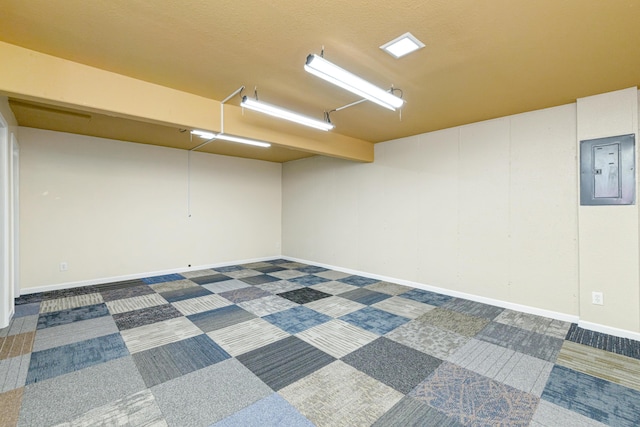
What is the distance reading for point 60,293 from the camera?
477cm

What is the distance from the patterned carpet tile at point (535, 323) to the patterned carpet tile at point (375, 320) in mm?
1342

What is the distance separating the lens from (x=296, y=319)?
3699mm

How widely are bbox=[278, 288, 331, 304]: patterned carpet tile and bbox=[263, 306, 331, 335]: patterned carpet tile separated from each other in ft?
1.18

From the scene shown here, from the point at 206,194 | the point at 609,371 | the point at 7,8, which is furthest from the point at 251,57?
the point at 206,194

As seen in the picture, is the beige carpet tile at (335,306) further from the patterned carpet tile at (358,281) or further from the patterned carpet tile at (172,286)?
the patterned carpet tile at (172,286)

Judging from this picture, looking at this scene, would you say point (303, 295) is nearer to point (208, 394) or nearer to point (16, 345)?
point (208, 394)

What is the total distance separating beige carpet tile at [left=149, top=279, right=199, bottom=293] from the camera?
5.01 meters

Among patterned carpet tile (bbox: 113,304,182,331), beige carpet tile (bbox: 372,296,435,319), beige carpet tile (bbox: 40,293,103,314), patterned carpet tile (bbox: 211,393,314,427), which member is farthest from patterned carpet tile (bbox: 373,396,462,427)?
beige carpet tile (bbox: 40,293,103,314)

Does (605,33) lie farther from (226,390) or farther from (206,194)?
(206,194)

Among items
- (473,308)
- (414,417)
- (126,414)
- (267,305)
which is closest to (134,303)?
(267,305)

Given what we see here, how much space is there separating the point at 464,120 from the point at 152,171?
600 cm

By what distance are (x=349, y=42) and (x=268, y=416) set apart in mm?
2868

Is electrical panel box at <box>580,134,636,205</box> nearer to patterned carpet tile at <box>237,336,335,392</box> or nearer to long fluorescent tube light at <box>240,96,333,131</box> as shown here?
long fluorescent tube light at <box>240,96,333,131</box>

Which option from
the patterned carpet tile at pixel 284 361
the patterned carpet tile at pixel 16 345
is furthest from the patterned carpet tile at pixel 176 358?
the patterned carpet tile at pixel 16 345
